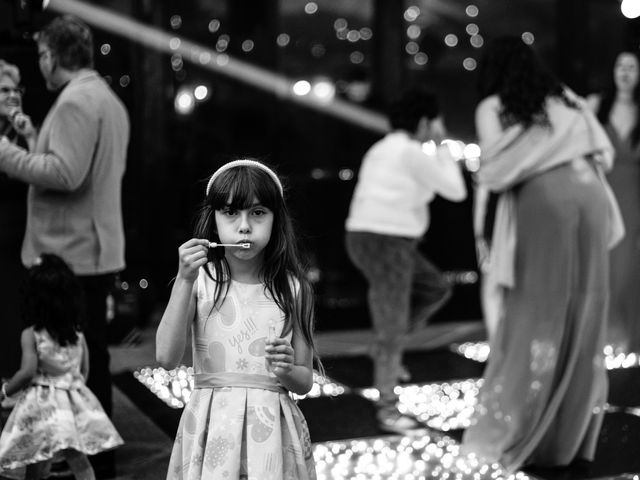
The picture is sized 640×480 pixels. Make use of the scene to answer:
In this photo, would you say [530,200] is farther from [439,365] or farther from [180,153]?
[180,153]

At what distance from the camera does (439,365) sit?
21.5 feet

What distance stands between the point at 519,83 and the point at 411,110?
0.83 m

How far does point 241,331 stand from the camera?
267 cm

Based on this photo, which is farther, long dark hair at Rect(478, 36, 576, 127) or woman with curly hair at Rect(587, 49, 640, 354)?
woman with curly hair at Rect(587, 49, 640, 354)

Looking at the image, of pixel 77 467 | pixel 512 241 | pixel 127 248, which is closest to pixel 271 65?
pixel 127 248

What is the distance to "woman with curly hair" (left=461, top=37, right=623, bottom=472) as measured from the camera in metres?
4.48

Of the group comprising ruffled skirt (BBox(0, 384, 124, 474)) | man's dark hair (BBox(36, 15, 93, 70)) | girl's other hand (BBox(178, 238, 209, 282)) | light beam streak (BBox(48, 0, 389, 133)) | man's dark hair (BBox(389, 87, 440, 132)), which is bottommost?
ruffled skirt (BBox(0, 384, 124, 474))

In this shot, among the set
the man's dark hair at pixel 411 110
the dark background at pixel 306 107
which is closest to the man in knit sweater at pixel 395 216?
the man's dark hair at pixel 411 110

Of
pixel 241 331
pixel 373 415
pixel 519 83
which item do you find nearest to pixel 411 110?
pixel 519 83

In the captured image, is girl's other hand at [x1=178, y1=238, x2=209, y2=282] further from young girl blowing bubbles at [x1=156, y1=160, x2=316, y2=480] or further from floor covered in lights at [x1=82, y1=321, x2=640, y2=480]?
floor covered in lights at [x1=82, y1=321, x2=640, y2=480]

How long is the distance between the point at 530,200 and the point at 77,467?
2.15 metres

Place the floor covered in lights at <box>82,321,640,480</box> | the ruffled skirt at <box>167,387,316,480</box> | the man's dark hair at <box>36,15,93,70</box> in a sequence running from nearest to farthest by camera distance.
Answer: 1. the ruffled skirt at <box>167,387,316,480</box>
2. the man's dark hair at <box>36,15,93,70</box>
3. the floor covered in lights at <box>82,321,640,480</box>

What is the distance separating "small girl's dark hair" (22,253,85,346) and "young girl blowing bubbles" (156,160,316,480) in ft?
3.82

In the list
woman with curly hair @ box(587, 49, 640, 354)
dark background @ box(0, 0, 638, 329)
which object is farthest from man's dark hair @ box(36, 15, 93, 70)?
woman with curly hair @ box(587, 49, 640, 354)
